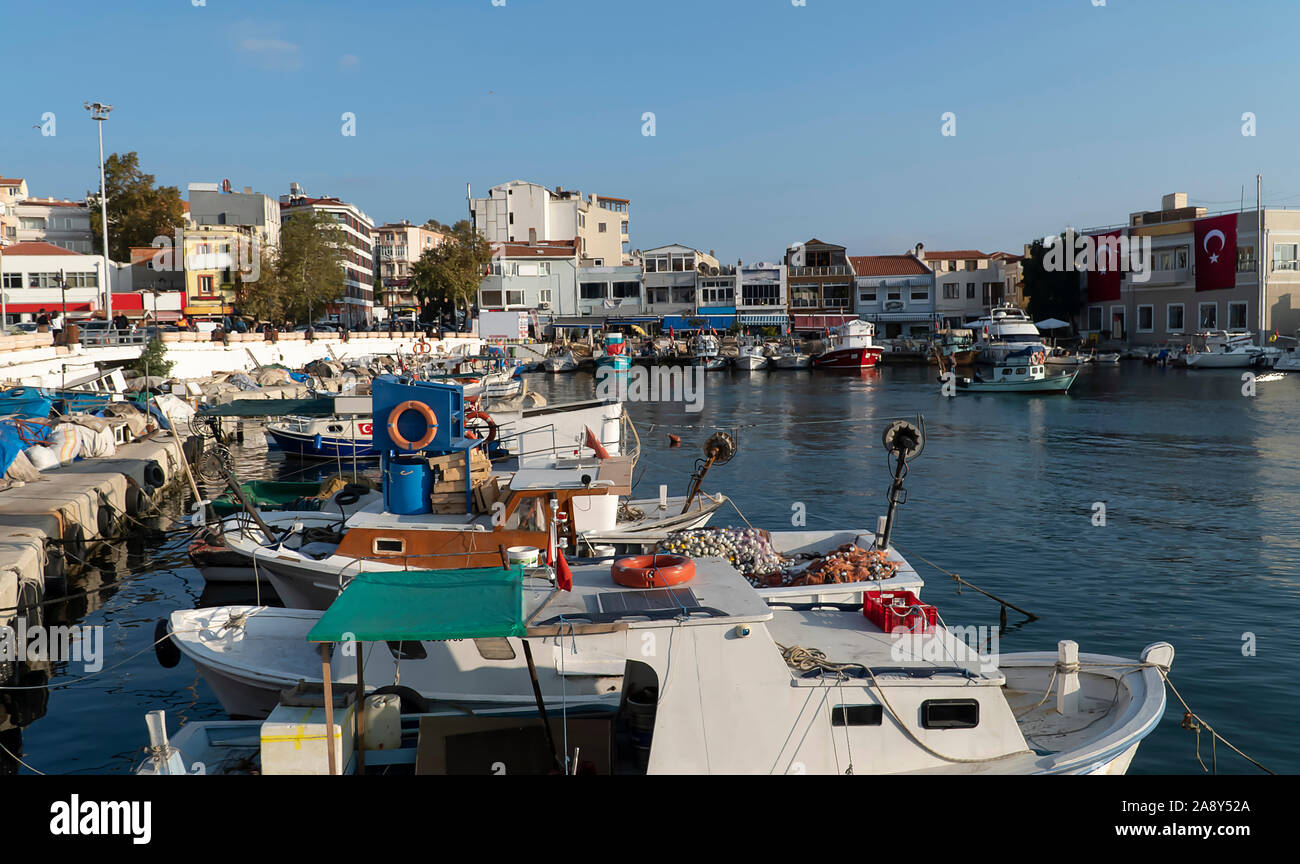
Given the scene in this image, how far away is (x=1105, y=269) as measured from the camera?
79.9 metres

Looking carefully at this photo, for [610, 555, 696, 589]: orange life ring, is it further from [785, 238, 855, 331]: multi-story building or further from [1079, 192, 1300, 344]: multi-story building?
[785, 238, 855, 331]: multi-story building

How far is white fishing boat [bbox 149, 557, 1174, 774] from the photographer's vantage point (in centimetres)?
782

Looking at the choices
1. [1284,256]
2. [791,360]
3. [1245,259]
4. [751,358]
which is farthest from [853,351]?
[1284,256]

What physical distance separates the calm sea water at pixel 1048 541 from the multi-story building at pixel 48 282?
37.1 m

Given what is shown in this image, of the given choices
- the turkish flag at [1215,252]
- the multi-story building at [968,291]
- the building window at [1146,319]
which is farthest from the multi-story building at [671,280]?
the turkish flag at [1215,252]

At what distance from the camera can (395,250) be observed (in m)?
151

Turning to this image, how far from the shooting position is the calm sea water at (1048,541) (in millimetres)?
12172

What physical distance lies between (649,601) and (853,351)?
69957mm

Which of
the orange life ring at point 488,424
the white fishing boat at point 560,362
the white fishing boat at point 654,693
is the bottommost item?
the white fishing boat at point 654,693

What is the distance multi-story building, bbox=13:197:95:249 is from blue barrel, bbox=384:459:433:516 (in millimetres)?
98585

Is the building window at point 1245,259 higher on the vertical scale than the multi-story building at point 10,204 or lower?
lower

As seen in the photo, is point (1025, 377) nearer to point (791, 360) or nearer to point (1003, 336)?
point (1003, 336)

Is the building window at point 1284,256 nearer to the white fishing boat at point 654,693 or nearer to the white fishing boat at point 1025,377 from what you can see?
the white fishing boat at point 1025,377
